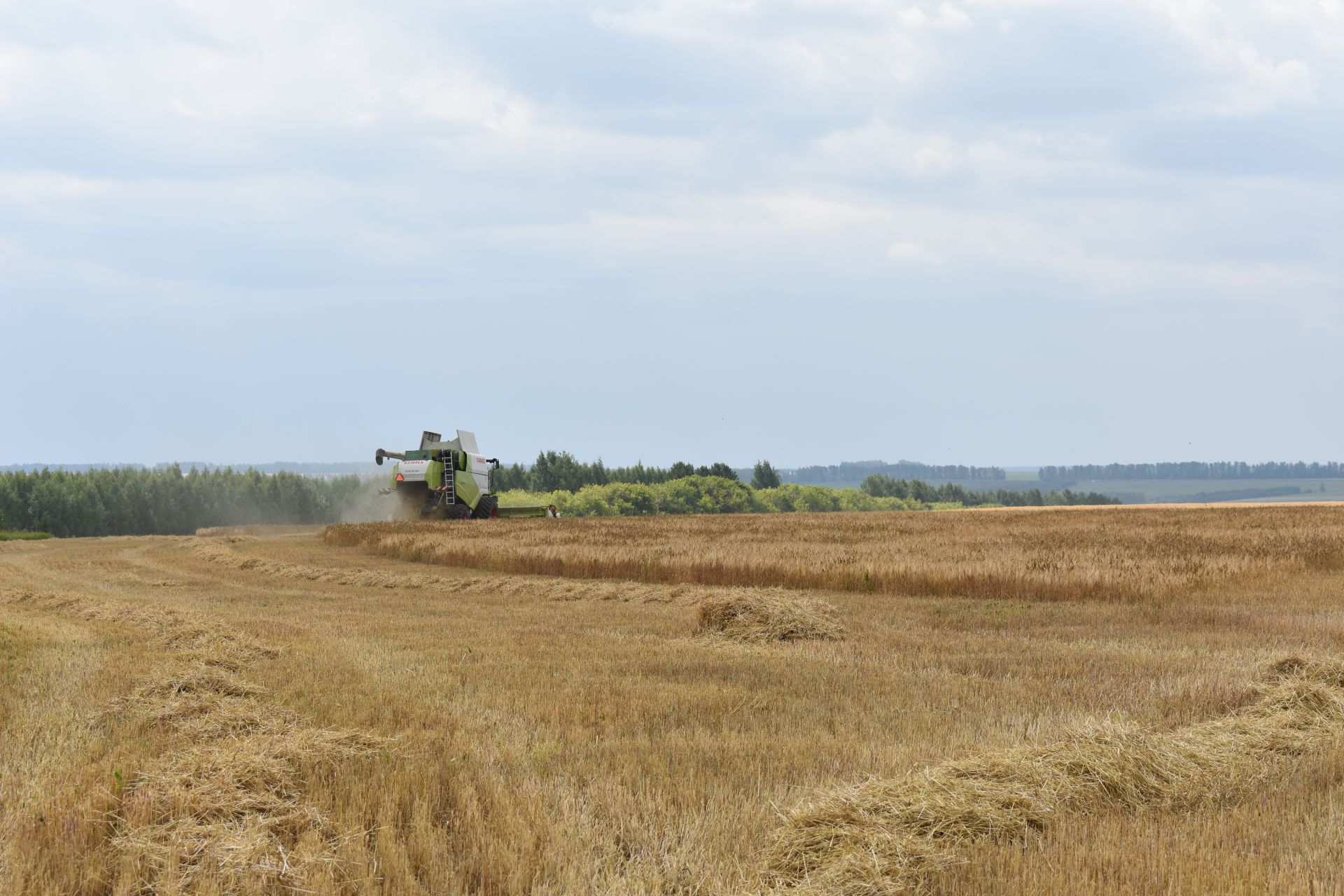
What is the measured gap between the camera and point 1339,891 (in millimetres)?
4922

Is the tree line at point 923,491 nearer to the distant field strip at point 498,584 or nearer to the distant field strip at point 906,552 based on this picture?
the distant field strip at point 906,552

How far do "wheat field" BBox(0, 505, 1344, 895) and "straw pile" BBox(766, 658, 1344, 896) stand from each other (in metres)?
0.02

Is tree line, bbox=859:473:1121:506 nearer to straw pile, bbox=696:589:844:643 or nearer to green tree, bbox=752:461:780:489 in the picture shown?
green tree, bbox=752:461:780:489

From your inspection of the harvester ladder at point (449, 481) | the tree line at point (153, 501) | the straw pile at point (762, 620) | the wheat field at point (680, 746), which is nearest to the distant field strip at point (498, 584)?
the straw pile at point (762, 620)

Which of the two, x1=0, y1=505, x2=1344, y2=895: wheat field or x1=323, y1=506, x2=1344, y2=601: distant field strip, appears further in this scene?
x1=323, y1=506, x2=1344, y2=601: distant field strip

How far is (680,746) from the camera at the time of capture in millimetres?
7508

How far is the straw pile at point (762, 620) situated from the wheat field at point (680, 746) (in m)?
0.05

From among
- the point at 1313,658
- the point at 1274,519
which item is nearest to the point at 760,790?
the point at 1313,658

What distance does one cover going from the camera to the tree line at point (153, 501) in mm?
81500

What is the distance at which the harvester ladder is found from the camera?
44188 millimetres

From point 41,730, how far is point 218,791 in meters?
2.91

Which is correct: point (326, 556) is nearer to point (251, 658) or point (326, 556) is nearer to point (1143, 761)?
point (251, 658)

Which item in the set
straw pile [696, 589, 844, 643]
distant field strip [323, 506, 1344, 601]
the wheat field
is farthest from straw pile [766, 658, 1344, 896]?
distant field strip [323, 506, 1344, 601]

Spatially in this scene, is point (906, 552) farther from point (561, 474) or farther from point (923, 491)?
point (923, 491)
